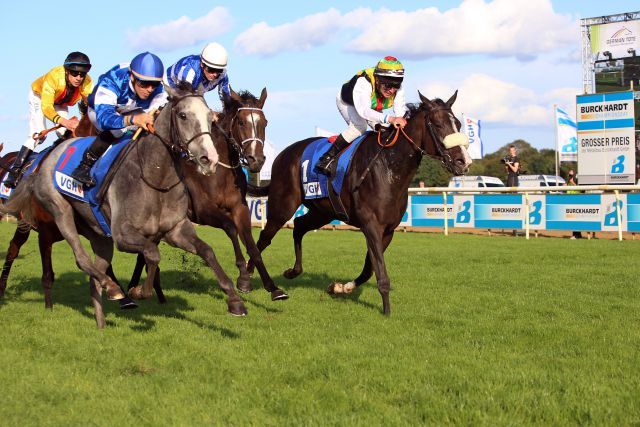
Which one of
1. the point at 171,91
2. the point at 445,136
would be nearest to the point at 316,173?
the point at 445,136

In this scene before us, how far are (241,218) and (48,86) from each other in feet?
8.22

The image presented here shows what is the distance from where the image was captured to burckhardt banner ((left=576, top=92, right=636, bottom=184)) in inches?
949

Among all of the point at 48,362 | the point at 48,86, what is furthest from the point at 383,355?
the point at 48,86

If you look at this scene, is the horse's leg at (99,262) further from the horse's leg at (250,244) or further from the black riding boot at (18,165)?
the black riding boot at (18,165)

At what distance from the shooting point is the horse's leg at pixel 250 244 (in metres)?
7.41

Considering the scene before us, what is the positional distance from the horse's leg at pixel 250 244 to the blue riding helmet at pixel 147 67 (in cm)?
208

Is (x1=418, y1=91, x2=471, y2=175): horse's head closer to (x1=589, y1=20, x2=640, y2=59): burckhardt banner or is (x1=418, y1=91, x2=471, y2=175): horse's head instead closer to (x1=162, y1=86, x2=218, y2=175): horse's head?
(x1=162, y1=86, x2=218, y2=175): horse's head

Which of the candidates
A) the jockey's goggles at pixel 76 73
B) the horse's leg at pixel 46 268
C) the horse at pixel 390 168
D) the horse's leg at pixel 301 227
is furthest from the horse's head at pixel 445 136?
the horse's leg at pixel 46 268

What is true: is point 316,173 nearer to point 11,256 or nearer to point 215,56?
point 215,56

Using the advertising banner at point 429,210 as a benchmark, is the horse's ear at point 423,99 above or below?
above

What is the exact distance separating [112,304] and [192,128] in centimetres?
337

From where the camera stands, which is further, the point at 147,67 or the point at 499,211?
the point at 499,211

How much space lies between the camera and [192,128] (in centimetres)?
572

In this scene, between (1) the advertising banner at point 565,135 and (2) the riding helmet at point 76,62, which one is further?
(1) the advertising banner at point 565,135
